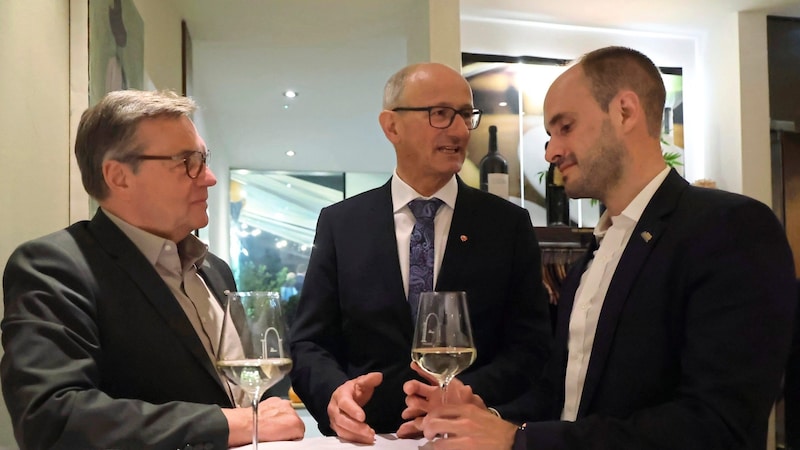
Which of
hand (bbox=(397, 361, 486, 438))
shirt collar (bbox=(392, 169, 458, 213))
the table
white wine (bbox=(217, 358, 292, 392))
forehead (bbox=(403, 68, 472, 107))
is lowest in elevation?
the table

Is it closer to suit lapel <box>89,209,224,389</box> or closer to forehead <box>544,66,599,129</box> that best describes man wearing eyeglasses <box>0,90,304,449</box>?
suit lapel <box>89,209,224,389</box>

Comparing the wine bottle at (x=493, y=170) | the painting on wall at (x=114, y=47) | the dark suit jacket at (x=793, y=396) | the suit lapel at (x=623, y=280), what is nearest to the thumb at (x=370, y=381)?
the suit lapel at (x=623, y=280)

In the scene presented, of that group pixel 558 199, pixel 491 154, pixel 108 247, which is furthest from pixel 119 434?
pixel 558 199

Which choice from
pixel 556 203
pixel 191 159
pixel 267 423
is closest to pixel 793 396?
pixel 556 203

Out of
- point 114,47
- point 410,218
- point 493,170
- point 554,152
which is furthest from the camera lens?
point 493,170

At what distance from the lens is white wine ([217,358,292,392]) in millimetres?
1175

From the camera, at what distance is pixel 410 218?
6.66 feet

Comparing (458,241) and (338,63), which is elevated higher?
(338,63)

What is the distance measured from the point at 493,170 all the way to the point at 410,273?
2376 millimetres

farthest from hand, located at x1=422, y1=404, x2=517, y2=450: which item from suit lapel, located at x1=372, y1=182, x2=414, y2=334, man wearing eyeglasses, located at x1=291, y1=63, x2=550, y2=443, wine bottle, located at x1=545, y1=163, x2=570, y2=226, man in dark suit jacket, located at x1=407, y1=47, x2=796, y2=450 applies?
wine bottle, located at x1=545, y1=163, x2=570, y2=226

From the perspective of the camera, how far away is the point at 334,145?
29.2 feet

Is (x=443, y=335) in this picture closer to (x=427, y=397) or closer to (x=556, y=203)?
(x=427, y=397)

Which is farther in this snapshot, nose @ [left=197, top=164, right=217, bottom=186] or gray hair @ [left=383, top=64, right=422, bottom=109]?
gray hair @ [left=383, top=64, right=422, bottom=109]

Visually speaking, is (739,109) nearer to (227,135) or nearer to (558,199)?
Answer: (558,199)
